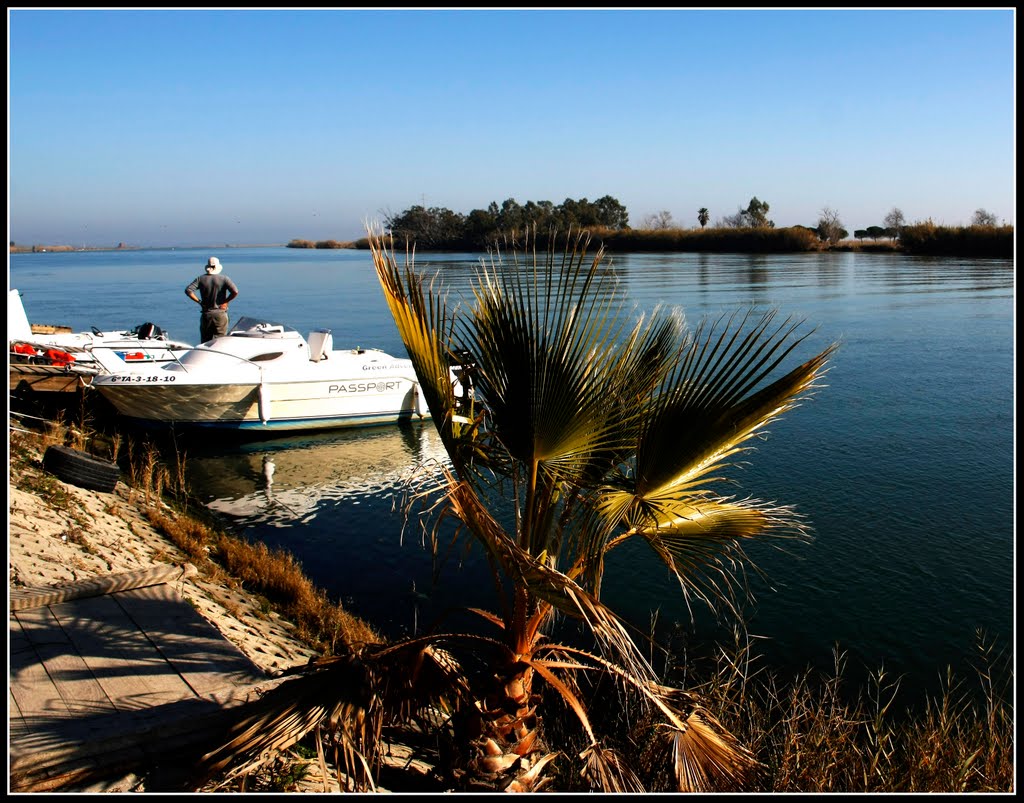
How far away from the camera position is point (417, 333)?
4516mm

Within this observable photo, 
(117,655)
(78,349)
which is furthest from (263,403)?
(117,655)

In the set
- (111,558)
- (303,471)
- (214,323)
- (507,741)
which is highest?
(214,323)

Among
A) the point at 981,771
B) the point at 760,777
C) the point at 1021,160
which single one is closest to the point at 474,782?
the point at 760,777

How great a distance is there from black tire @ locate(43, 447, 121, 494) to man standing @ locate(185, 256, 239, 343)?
709 cm

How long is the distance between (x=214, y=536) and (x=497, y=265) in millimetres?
7532

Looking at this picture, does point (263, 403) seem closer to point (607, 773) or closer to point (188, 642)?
point (188, 642)

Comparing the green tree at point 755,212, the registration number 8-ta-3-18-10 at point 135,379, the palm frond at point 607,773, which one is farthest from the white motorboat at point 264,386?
the green tree at point 755,212

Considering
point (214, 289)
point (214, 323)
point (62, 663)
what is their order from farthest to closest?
point (214, 323)
point (214, 289)
point (62, 663)

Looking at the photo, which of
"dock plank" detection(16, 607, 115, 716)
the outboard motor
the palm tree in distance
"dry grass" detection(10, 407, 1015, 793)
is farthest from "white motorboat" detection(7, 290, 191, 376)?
the palm tree in distance

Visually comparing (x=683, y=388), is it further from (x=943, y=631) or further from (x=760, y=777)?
(x=943, y=631)

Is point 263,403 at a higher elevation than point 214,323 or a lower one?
lower

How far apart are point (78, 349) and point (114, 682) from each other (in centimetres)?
1461

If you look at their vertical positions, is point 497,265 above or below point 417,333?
above

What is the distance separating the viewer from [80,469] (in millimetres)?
11102
